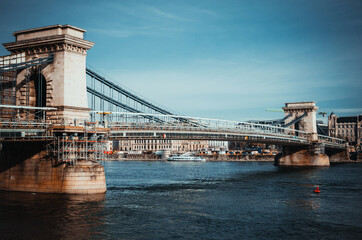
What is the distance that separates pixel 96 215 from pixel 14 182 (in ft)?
44.6

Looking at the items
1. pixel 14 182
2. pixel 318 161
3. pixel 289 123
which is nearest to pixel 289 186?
pixel 14 182

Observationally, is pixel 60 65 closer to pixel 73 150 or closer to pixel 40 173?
pixel 73 150

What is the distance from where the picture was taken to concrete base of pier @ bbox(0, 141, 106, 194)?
38.4 metres

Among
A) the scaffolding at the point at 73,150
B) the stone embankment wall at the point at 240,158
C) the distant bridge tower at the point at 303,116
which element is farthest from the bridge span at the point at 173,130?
the stone embankment wall at the point at 240,158

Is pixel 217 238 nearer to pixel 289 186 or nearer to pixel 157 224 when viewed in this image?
pixel 157 224

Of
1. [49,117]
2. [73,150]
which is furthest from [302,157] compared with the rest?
[49,117]

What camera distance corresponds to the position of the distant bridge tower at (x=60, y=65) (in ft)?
132

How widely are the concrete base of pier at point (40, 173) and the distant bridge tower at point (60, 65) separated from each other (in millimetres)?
4113

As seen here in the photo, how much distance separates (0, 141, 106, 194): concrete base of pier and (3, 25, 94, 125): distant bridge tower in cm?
411

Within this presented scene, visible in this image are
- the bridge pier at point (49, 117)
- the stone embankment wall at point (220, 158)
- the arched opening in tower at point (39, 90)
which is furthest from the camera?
the stone embankment wall at point (220, 158)

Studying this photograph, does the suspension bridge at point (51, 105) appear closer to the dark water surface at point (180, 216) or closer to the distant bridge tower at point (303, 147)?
the dark water surface at point (180, 216)

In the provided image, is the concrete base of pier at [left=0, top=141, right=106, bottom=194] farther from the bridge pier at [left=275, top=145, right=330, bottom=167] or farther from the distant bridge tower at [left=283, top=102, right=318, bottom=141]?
the distant bridge tower at [left=283, top=102, right=318, bottom=141]

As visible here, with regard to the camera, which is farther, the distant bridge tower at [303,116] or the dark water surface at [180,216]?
the distant bridge tower at [303,116]

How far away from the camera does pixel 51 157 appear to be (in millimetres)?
39406
